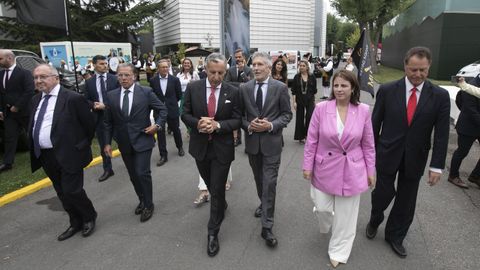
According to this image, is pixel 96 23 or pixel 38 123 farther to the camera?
pixel 96 23

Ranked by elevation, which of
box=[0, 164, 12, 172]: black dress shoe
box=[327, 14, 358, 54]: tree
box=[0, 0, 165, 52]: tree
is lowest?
box=[0, 164, 12, 172]: black dress shoe

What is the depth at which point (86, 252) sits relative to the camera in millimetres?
3553

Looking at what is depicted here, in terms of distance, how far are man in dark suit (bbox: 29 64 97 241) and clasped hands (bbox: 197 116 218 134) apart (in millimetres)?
1395

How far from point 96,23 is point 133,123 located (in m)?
30.7

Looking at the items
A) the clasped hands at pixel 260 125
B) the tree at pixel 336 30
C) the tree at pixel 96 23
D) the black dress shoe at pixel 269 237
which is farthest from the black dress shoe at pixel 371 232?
the tree at pixel 336 30

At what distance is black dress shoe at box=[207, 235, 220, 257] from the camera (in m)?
3.43

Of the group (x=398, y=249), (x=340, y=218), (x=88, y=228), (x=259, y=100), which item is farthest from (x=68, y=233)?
(x=398, y=249)

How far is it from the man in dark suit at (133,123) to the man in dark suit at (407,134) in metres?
2.61

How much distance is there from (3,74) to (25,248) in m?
3.59

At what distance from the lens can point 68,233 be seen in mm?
3883

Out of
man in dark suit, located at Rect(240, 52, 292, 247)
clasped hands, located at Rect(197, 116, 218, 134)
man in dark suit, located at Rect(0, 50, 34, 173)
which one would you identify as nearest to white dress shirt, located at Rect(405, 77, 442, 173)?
man in dark suit, located at Rect(240, 52, 292, 247)

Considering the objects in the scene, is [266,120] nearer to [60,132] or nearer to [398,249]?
[398,249]

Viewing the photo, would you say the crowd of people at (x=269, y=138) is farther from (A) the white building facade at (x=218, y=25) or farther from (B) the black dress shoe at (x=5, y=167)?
(A) the white building facade at (x=218, y=25)

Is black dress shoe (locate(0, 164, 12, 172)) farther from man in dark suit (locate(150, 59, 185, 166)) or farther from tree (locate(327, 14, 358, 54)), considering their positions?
tree (locate(327, 14, 358, 54))
